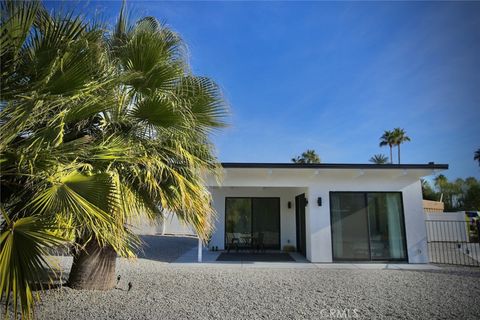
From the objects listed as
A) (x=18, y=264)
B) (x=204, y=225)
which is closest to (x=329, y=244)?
(x=204, y=225)

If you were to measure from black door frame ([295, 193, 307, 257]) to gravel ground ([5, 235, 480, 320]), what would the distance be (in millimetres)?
3182

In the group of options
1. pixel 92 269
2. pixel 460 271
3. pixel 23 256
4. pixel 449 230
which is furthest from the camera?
pixel 449 230

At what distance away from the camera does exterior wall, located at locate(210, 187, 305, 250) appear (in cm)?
1308

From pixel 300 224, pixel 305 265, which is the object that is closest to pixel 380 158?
pixel 300 224

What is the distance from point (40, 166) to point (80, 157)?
0.52m

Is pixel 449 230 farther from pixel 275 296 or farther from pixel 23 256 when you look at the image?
pixel 23 256

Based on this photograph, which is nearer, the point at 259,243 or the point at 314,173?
the point at 314,173

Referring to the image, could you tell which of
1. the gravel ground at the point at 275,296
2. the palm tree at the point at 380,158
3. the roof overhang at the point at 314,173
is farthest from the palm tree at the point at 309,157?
the gravel ground at the point at 275,296

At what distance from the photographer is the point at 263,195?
13.6m

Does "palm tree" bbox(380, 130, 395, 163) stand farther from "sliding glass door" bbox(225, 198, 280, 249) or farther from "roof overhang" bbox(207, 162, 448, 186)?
"roof overhang" bbox(207, 162, 448, 186)

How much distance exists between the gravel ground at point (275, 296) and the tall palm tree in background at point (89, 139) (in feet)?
3.16

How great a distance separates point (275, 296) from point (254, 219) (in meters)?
7.59

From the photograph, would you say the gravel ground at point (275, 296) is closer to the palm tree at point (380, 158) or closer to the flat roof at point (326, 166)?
the flat roof at point (326, 166)

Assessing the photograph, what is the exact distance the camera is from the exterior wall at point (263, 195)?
13.1 m
